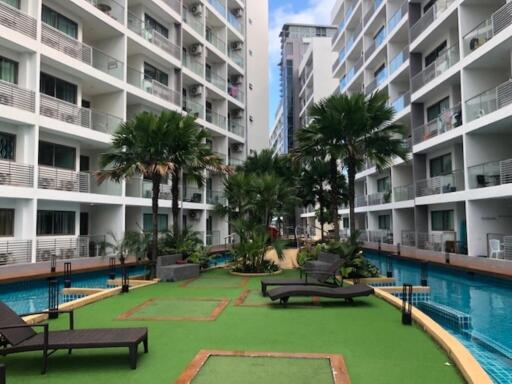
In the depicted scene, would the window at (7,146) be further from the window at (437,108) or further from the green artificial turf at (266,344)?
the window at (437,108)

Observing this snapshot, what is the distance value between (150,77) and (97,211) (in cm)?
1038

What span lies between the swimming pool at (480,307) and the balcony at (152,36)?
21.3 m

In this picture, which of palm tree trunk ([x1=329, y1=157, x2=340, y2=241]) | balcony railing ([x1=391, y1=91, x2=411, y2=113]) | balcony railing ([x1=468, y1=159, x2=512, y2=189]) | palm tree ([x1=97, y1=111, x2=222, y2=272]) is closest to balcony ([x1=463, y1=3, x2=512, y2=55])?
balcony railing ([x1=468, y1=159, x2=512, y2=189])

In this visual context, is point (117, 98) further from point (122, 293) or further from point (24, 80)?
point (122, 293)

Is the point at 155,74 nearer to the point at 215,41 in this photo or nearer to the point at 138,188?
the point at 138,188

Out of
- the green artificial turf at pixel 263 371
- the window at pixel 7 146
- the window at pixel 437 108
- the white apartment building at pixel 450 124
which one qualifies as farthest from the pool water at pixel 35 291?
the window at pixel 437 108

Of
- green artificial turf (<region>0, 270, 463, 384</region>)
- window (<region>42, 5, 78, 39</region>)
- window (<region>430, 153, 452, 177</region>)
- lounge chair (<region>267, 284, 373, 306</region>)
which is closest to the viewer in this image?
green artificial turf (<region>0, 270, 463, 384</region>)

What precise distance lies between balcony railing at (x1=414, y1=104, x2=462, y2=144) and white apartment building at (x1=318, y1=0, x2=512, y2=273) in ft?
0.20

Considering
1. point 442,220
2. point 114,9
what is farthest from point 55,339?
point 442,220

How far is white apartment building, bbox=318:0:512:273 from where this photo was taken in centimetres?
2086

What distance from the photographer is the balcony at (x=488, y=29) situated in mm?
19859

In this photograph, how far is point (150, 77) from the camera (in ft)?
101

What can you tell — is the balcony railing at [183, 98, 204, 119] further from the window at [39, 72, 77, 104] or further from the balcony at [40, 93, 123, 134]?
the window at [39, 72, 77, 104]

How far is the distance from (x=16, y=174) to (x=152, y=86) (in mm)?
12866
